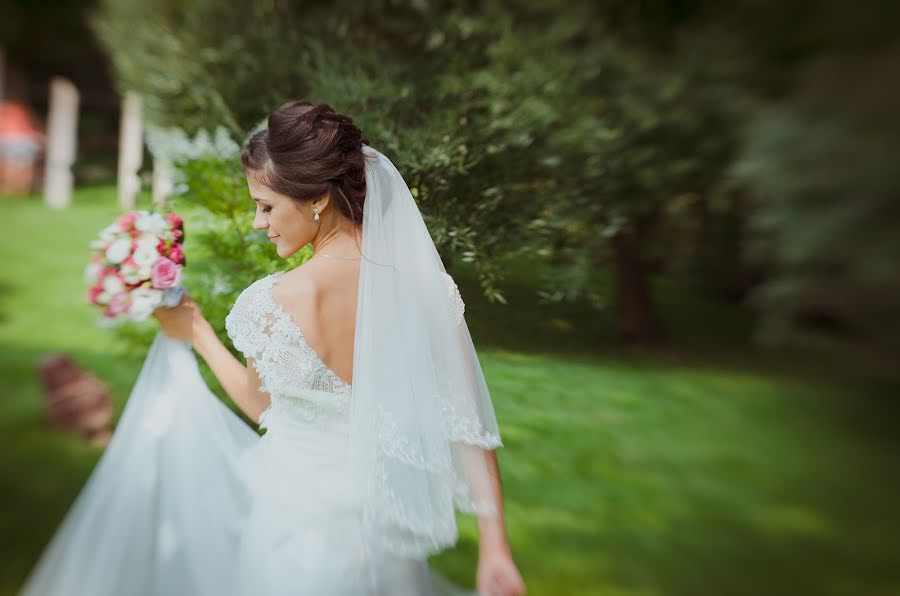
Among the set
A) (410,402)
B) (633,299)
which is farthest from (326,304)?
(633,299)

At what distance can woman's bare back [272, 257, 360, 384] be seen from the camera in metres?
1.35

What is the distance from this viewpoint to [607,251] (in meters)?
5.07

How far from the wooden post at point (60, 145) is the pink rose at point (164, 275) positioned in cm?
595

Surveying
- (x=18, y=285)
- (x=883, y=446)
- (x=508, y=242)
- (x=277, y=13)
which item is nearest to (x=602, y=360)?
(x=883, y=446)

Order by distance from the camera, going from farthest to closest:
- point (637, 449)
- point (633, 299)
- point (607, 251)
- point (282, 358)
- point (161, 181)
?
point (633, 299) → point (607, 251) → point (637, 449) → point (161, 181) → point (282, 358)

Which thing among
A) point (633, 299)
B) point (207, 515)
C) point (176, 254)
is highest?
point (633, 299)

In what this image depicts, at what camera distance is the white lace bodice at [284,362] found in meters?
1.35

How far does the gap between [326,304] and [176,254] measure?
19.7 inches

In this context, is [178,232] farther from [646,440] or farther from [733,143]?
[733,143]

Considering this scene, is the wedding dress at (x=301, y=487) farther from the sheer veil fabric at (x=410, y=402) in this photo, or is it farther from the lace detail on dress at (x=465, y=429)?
the lace detail on dress at (x=465, y=429)

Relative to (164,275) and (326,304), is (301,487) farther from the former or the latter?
(164,275)

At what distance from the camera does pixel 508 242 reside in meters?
2.78

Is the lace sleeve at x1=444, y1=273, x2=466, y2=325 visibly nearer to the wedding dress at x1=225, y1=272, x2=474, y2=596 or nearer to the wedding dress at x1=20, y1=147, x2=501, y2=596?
the wedding dress at x1=20, y1=147, x2=501, y2=596

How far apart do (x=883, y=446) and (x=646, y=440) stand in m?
1.76
